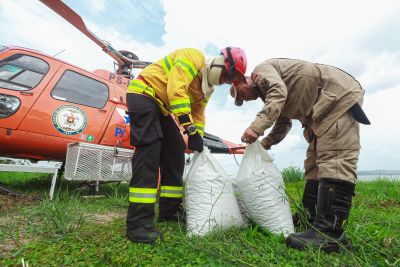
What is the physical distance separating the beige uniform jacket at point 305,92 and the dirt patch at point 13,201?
255cm

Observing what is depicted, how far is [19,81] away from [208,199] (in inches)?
118

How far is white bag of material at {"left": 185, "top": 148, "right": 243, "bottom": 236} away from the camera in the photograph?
6.84 ft

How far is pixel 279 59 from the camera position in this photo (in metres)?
2.34

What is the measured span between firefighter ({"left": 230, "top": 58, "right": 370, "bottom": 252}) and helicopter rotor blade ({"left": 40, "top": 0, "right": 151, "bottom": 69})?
3499mm

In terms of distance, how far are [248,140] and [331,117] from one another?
0.61 metres

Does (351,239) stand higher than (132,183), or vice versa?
(132,183)

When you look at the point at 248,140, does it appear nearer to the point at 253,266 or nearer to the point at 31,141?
the point at 253,266

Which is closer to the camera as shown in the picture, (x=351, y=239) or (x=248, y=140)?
(x=351, y=239)

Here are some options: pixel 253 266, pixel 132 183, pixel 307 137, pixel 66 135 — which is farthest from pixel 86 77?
pixel 253 266

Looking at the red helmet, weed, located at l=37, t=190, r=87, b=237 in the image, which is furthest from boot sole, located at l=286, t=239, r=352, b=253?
weed, located at l=37, t=190, r=87, b=237

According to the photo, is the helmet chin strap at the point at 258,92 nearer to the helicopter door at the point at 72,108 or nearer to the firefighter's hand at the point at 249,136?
the firefighter's hand at the point at 249,136

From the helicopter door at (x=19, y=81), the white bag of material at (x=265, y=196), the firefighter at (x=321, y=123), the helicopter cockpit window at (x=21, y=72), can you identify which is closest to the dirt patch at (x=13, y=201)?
the helicopter door at (x=19, y=81)

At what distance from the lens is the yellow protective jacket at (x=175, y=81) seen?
2.11 m

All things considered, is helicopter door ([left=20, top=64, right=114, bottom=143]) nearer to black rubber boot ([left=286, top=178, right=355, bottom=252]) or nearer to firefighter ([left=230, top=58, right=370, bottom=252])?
firefighter ([left=230, top=58, right=370, bottom=252])
